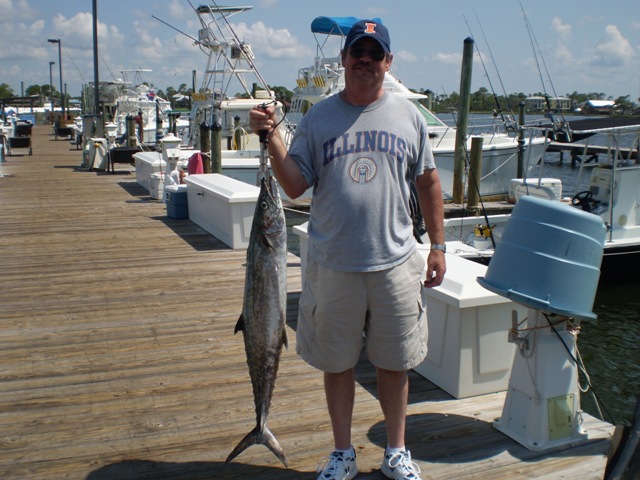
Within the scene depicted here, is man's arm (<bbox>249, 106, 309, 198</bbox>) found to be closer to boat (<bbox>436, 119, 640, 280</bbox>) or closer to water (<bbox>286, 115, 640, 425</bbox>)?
water (<bbox>286, 115, 640, 425</bbox>)

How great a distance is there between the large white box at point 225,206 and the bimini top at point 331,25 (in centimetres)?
942

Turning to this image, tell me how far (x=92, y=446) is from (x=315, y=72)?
1622 centimetres

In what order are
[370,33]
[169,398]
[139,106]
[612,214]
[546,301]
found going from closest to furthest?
[370,33] → [546,301] → [169,398] → [612,214] → [139,106]

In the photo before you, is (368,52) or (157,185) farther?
(157,185)

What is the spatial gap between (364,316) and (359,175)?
60cm

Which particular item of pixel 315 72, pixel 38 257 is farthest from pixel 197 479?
pixel 315 72

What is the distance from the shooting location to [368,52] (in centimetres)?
264

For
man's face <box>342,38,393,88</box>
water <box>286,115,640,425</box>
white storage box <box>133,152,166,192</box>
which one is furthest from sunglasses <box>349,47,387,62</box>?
white storage box <box>133,152,166,192</box>

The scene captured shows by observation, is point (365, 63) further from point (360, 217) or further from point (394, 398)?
point (394, 398)

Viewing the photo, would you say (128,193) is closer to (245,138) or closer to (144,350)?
(245,138)

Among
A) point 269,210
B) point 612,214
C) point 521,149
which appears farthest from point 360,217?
point 521,149

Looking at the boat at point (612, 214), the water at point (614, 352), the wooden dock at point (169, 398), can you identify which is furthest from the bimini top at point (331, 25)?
the wooden dock at point (169, 398)

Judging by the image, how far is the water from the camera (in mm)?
6809

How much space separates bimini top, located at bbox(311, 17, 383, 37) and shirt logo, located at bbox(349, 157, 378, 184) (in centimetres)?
1558
